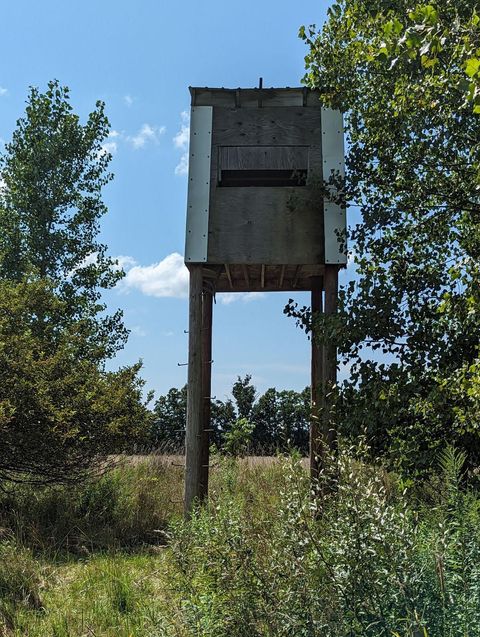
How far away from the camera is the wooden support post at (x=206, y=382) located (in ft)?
25.6

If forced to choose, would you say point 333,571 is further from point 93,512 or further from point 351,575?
point 93,512

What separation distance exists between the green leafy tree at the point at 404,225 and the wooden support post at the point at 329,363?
0.18 meters

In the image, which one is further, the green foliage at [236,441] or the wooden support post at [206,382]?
the green foliage at [236,441]

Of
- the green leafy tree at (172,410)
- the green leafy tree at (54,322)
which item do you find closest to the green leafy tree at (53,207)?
the green leafy tree at (54,322)

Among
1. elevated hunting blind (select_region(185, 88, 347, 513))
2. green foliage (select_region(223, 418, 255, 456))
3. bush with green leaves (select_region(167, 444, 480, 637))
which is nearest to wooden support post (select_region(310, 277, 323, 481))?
elevated hunting blind (select_region(185, 88, 347, 513))

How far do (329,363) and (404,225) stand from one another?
198 centimetres

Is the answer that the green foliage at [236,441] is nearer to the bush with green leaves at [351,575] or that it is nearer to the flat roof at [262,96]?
the flat roof at [262,96]

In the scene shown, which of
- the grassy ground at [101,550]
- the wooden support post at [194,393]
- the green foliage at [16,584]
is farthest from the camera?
the wooden support post at [194,393]

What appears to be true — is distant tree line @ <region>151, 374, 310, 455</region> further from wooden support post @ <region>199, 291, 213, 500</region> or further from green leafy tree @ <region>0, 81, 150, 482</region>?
wooden support post @ <region>199, 291, 213, 500</region>

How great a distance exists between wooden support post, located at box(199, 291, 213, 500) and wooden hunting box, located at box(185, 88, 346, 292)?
2.05 ft

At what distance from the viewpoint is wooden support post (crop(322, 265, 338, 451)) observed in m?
7.13

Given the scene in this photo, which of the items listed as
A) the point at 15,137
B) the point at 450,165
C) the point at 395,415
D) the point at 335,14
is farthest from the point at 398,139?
the point at 15,137

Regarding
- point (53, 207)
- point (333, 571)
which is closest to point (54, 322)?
point (53, 207)

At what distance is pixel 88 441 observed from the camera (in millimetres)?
9125
